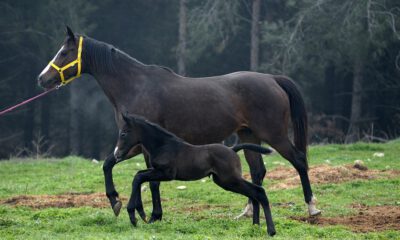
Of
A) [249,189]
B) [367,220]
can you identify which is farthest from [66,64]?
[367,220]

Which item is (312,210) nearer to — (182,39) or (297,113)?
(297,113)

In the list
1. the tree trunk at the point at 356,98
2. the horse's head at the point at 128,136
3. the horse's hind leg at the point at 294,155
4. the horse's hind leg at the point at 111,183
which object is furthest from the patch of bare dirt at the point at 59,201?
the tree trunk at the point at 356,98

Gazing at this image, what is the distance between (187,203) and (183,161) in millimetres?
3508

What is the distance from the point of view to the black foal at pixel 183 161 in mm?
8992

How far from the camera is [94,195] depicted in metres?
13.2

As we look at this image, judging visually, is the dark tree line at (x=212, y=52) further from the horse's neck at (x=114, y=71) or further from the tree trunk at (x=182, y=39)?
the horse's neck at (x=114, y=71)

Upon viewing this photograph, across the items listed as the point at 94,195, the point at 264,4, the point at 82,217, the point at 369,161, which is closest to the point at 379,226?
the point at 82,217

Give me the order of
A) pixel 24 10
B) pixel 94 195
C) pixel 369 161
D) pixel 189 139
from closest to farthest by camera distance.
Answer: pixel 189 139 → pixel 94 195 → pixel 369 161 → pixel 24 10

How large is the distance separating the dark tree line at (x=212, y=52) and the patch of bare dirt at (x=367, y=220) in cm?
1607

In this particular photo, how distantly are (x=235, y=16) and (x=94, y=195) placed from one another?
67.7ft

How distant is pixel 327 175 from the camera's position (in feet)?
47.1

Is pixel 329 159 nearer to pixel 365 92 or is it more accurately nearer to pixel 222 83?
pixel 222 83

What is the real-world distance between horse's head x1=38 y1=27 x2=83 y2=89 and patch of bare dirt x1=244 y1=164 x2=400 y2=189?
496cm

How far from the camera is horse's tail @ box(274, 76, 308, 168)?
11.3 meters
